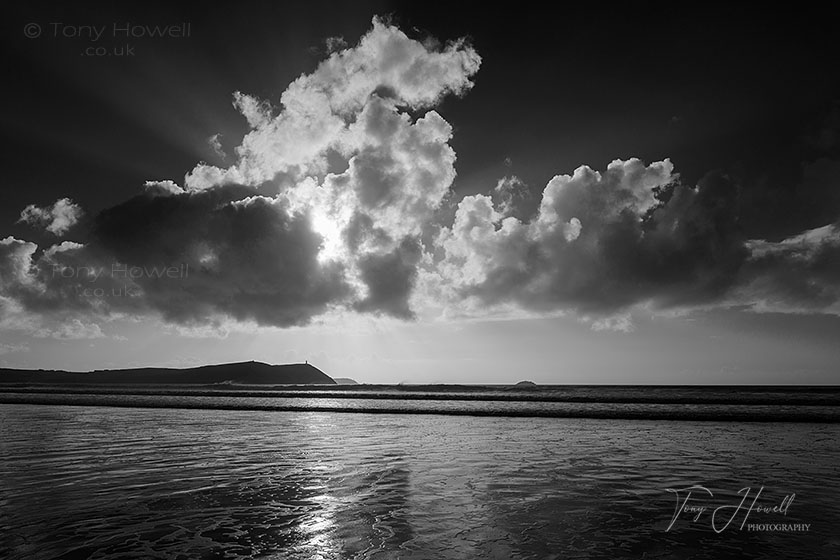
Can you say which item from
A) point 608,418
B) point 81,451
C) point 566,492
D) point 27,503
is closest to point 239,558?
point 27,503

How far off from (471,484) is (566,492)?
7.81ft

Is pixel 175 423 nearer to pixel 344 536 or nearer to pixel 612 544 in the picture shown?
pixel 344 536

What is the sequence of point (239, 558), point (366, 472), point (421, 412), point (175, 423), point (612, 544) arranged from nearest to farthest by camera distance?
1. point (239, 558)
2. point (612, 544)
3. point (366, 472)
4. point (175, 423)
5. point (421, 412)

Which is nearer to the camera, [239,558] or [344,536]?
[239,558]

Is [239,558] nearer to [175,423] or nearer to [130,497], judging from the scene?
[130,497]

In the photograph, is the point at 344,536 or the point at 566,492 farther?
the point at 566,492

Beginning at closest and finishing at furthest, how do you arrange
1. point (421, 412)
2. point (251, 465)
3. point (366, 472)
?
point (366, 472)
point (251, 465)
point (421, 412)

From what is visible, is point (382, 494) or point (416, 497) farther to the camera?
point (382, 494)

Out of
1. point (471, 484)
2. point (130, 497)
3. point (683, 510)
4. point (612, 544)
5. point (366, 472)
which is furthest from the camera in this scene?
point (366, 472)

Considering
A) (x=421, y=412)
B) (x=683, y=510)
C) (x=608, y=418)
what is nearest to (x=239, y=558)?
(x=683, y=510)

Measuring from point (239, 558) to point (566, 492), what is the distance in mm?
7594

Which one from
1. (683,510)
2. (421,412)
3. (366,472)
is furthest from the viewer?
(421,412)

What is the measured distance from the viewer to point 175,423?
28938 mm

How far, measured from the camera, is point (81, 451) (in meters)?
17.0
